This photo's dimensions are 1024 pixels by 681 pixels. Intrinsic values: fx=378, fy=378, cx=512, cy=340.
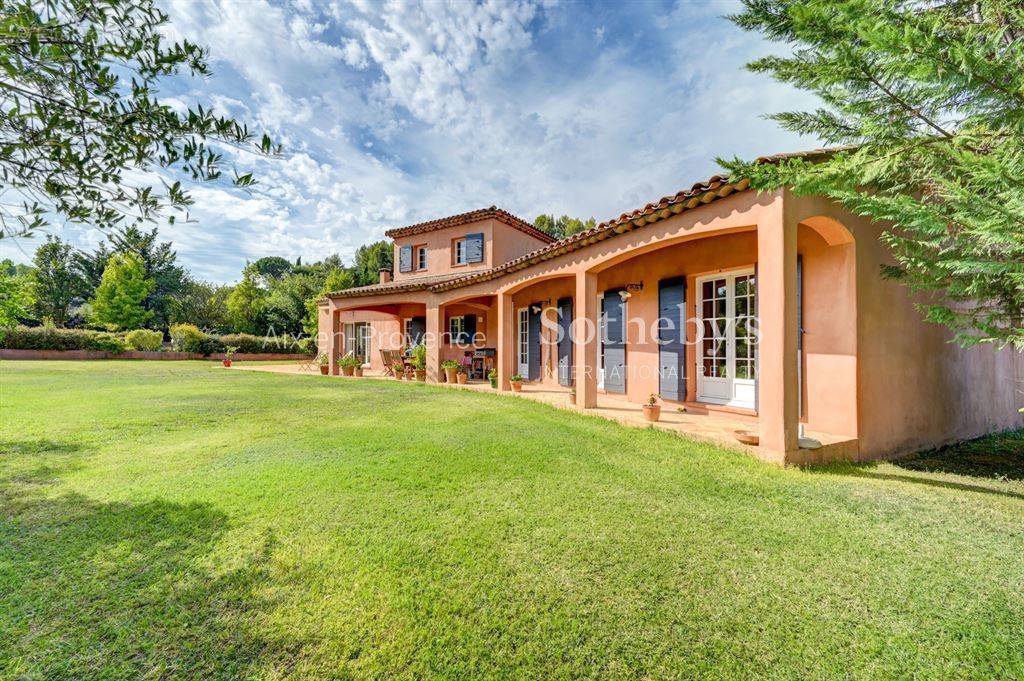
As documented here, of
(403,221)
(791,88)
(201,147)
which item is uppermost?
(403,221)

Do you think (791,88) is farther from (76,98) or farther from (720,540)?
(76,98)

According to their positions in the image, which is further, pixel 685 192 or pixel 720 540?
pixel 685 192

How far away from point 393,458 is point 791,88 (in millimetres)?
7165

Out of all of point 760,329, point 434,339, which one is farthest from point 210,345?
point 760,329

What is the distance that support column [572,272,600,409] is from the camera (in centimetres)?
776

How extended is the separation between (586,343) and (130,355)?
3084cm

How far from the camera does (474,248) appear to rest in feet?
52.1

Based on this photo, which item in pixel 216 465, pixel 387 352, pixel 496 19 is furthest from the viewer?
pixel 387 352

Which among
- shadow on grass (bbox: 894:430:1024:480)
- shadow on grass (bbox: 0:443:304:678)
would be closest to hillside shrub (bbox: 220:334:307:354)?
shadow on grass (bbox: 0:443:304:678)

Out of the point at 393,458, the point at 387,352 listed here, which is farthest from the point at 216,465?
the point at 387,352

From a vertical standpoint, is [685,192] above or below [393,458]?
above

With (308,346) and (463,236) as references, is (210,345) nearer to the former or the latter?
(308,346)

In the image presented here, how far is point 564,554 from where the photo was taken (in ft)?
9.30

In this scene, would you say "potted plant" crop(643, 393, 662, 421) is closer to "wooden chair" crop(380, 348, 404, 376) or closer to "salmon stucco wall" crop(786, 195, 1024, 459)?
"salmon stucco wall" crop(786, 195, 1024, 459)
